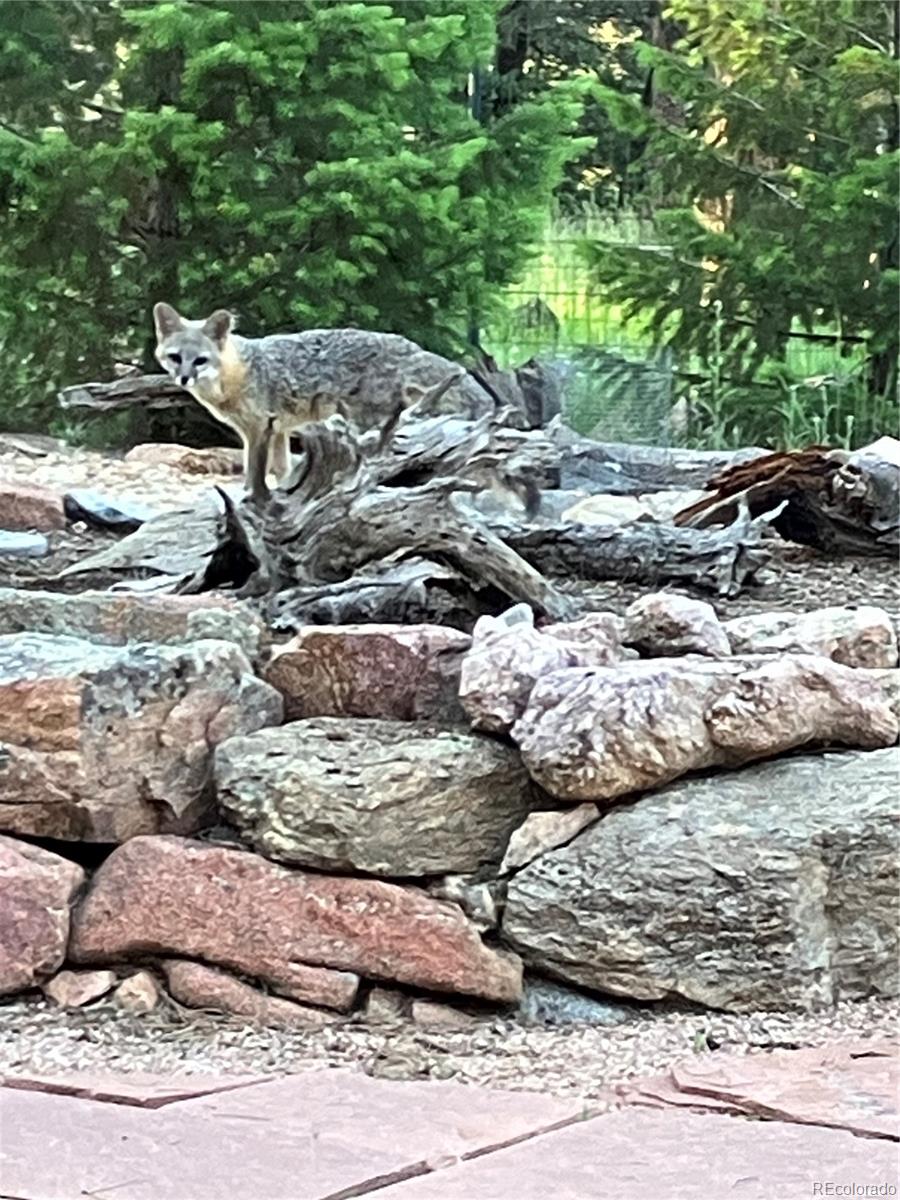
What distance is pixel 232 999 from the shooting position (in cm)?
263

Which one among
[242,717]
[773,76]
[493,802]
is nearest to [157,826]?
[242,717]

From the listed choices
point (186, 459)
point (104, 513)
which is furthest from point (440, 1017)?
point (186, 459)

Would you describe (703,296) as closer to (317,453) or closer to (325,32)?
(325,32)

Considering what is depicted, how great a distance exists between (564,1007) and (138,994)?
60cm

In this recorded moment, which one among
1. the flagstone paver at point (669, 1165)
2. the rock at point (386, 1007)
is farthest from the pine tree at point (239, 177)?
the flagstone paver at point (669, 1165)

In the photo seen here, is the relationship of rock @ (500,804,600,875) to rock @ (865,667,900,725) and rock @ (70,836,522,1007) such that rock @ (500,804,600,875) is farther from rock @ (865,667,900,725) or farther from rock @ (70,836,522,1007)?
rock @ (865,667,900,725)

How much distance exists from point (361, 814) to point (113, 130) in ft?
15.5

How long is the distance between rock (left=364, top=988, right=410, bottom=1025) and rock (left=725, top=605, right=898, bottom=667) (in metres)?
0.92

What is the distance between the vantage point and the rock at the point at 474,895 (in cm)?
263

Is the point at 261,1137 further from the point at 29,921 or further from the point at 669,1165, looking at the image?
the point at 29,921

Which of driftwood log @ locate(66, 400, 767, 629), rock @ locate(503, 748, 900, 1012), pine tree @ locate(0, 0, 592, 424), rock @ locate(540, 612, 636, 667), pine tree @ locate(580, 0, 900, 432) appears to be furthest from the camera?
pine tree @ locate(580, 0, 900, 432)

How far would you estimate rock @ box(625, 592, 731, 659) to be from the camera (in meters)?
3.14

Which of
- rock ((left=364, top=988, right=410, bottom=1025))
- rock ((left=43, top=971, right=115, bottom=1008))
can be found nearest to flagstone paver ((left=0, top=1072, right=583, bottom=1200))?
rock ((left=364, top=988, right=410, bottom=1025))

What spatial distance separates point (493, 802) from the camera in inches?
107
